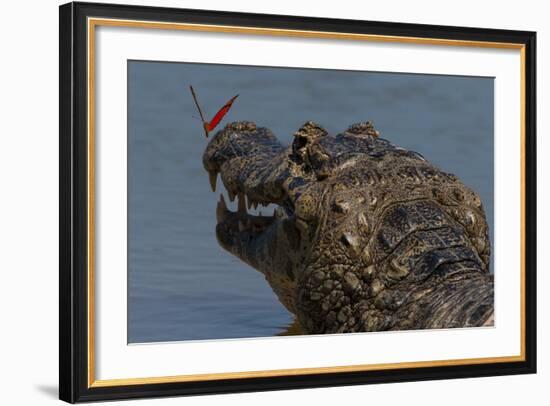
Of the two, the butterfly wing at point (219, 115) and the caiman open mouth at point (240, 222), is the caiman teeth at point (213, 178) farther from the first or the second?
the butterfly wing at point (219, 115)

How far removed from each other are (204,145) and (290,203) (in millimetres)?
689

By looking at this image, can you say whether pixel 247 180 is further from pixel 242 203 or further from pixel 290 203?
pixel 290 203

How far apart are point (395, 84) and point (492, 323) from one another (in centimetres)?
158

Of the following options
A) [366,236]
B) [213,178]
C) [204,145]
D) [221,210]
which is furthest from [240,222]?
[366,236]

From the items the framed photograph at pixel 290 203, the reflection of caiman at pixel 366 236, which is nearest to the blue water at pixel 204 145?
the framed photograph at pixel 290 203

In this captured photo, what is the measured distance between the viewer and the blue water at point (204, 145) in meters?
6.39

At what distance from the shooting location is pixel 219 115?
7070mm

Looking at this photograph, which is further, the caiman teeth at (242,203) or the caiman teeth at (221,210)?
the caiman teeth at (242,203)

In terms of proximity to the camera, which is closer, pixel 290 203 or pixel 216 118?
pixel 216 118

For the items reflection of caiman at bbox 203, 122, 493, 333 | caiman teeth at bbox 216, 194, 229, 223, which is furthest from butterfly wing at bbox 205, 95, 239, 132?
caiman teeth at bbox 216, 194, 229, 223

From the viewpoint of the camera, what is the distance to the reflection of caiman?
7094 mm

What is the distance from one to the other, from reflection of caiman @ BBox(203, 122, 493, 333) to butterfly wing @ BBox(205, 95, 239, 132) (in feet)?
0.60

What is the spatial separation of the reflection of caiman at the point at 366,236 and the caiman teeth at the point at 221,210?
2cm

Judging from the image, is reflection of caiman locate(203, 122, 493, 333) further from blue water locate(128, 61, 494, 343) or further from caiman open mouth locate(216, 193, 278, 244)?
blue water locate(128, 61, 494, 343)
